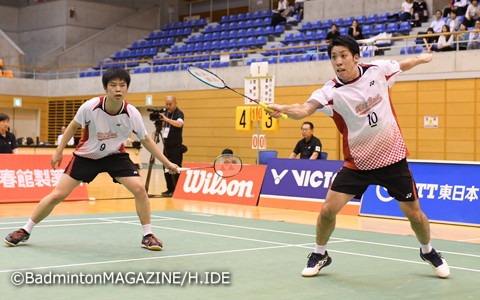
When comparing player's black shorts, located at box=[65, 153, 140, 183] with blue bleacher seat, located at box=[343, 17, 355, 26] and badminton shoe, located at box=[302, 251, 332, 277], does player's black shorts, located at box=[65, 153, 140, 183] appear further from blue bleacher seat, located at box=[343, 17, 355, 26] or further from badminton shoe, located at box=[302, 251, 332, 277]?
blue bleacher seat, located at box=[343, 17, 355, 26]

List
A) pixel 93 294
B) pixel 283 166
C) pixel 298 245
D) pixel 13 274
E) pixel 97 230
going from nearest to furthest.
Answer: pixel 93 294
pixel 13 274
pixel 298 245
pixel 97 230
pixel 283 166

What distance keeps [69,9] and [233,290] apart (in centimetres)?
3055

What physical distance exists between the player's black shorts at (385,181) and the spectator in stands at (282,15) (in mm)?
22612

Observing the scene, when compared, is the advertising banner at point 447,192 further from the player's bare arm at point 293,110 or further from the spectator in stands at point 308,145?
the player's bare arm at point 293,110

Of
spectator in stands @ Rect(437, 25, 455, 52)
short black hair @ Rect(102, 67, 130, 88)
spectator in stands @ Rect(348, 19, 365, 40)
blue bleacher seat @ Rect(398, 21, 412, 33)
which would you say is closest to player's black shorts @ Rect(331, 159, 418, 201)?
short black hair @ Rect(102, 67, 130, 88)

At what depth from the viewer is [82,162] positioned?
7.20 meters

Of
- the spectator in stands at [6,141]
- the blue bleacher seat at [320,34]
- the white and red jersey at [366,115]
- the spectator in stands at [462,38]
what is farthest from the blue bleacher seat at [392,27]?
the white and red jersey at [366,115]

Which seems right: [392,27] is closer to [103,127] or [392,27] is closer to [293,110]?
[103,127]

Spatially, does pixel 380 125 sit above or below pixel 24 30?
below

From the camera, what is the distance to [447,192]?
33.7 feet

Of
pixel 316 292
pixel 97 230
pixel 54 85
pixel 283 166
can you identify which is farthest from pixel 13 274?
pixel 54 85

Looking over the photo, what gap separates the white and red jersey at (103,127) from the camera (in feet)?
23.0

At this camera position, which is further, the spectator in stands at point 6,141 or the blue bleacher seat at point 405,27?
the blue bleacher seat at point 405,27

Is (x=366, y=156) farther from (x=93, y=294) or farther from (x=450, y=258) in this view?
(x=93, y=294)
